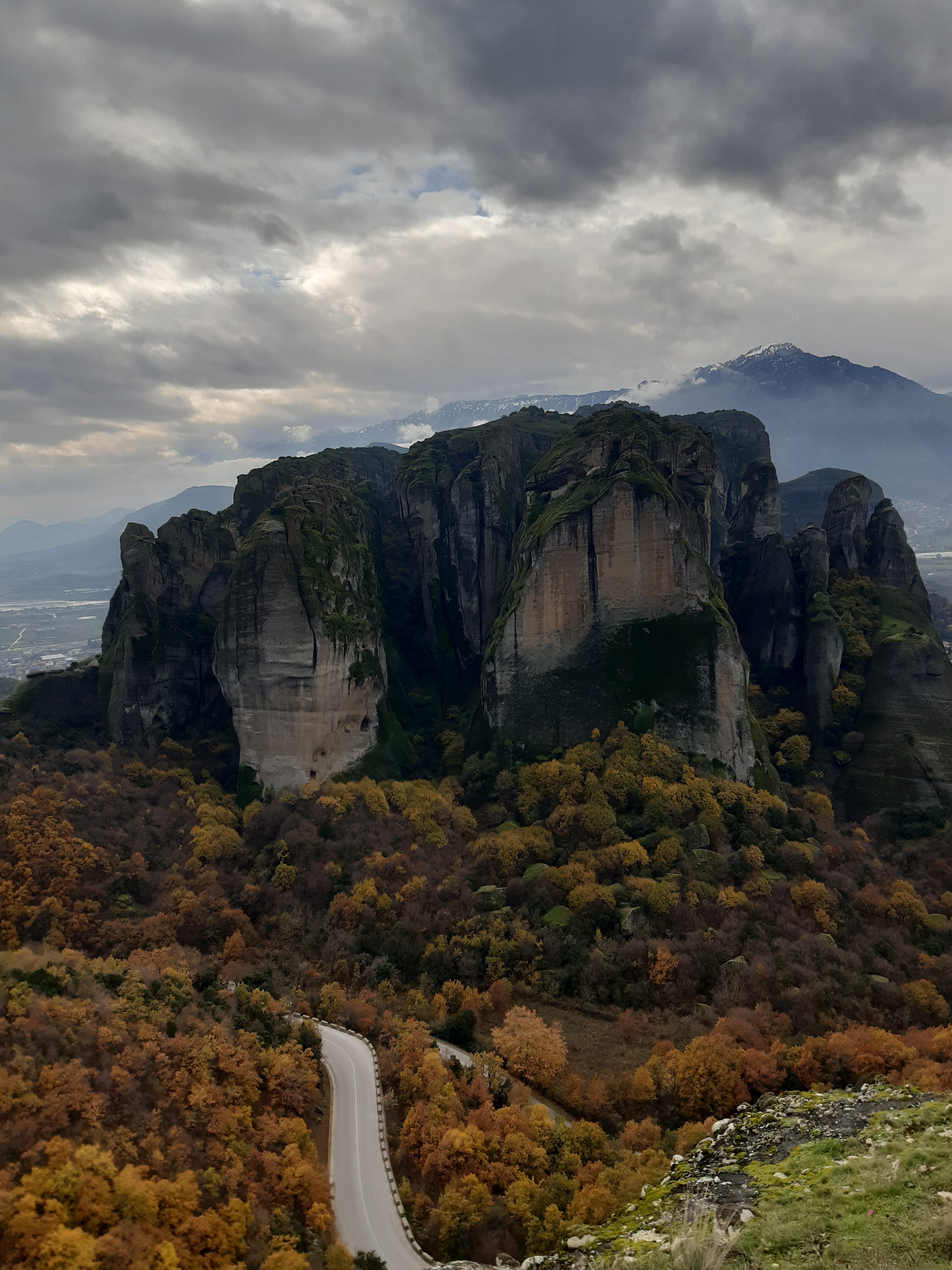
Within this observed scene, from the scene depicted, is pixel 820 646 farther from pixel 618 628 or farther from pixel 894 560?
pixel 618 628

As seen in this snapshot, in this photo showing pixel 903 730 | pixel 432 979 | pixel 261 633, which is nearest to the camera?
pixel 432 979

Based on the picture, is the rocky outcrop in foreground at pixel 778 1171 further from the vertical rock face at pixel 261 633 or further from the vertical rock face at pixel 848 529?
the vertical rock face at pixel 848 529

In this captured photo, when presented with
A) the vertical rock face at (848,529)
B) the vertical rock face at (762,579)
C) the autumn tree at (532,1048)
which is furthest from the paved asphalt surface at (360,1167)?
the vertical rock face at (848,529)

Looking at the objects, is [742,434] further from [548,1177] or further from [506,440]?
[548,1177]

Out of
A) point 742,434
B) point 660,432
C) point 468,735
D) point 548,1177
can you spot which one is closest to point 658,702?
point 468,735

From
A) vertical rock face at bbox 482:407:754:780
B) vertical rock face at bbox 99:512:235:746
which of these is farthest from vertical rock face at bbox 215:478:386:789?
vertical rock face at bbox 482:407:754:780

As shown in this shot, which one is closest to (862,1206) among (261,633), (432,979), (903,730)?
(432,979)

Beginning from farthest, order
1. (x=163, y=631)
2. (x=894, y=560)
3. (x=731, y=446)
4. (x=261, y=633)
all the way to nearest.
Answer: (x=731, y=446) < (x=894, y=560) < (x=163, y=631) < (x=261, y=633)
